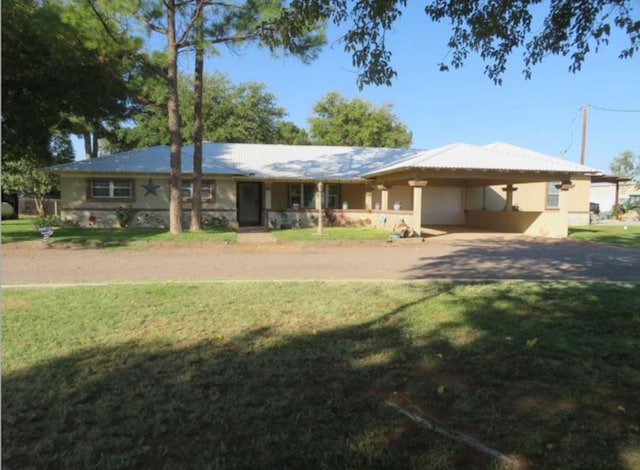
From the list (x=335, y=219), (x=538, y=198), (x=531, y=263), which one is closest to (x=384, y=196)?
(x=335, y=219)

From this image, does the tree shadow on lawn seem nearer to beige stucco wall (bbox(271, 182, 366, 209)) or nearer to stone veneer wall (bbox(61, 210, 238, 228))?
beige stucco wall (bbox(271, 182, 366, 209))

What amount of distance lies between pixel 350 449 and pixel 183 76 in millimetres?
46086

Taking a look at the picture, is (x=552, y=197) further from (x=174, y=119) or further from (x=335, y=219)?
(x=174, y=119)

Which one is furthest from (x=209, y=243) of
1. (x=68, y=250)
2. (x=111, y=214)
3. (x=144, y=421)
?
(x=144, y=421)

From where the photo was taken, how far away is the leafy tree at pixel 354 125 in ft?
149

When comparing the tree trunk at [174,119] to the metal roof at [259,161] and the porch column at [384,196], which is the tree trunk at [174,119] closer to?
the metal roof at [259,161]

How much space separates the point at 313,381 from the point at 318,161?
24164mm

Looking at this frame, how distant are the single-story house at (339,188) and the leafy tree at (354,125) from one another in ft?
53.1

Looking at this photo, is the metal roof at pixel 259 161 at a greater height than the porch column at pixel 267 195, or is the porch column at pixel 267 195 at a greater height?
the metal roof at pixel 259 161

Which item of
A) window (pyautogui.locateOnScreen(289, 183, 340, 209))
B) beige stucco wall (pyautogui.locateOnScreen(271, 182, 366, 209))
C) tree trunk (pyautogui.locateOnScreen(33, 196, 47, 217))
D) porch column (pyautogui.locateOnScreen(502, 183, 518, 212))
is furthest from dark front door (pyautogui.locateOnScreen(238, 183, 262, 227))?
tree trunk (pyautogui.locateOnScreen(33, 196, 47, 217))

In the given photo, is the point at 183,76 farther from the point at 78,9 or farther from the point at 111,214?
the point at 78,9

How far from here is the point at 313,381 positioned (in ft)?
12.8

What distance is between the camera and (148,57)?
17.9 meters

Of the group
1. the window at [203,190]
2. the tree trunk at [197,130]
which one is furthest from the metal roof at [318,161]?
the tree trunk at [197,130]
